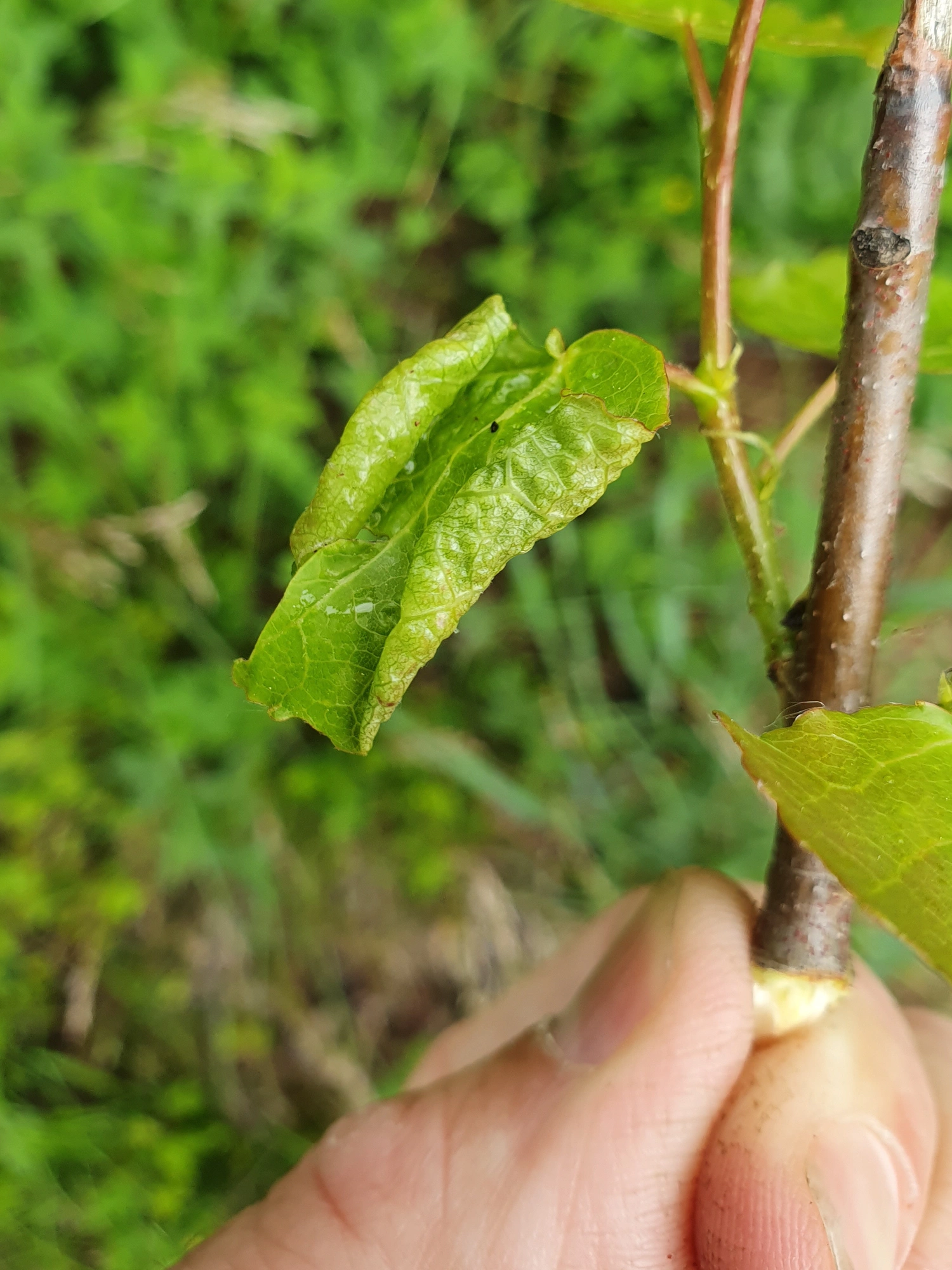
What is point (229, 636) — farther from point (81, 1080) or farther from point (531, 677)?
point (81, 1080)

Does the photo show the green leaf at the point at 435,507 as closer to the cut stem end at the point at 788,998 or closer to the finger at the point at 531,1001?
the cut stem end at the point at 788,998

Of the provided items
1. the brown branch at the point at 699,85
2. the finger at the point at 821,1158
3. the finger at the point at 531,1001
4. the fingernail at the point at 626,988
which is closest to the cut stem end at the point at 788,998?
the finger at the point at 821,1158

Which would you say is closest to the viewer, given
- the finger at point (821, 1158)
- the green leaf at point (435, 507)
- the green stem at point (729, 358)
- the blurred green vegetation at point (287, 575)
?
the green leaf at point (435, 507)

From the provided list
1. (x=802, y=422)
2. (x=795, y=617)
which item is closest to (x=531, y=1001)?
(x=795, y=617)

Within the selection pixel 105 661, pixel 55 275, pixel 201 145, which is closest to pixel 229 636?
pixel 105 661

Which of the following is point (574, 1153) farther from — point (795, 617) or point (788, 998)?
point (795, 617)

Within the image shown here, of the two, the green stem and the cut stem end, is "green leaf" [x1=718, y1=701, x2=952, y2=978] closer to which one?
the green stem
